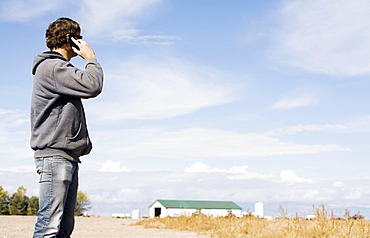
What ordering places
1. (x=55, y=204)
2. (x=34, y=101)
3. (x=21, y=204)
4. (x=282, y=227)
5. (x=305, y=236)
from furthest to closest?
(x=21, y=204), (x=282, y=227), (x=305, y=236), (x=34, y=101), (x=55, y=204)

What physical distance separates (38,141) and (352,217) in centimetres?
786

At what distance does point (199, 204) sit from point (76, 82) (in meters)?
56.4

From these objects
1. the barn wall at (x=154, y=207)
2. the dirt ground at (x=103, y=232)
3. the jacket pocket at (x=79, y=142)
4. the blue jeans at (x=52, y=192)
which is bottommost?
the dirt ground at (x=103, y=232)

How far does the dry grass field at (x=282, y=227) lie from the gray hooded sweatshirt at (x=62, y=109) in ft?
20.0

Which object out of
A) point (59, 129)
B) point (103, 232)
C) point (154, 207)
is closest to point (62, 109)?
point (59, 129)

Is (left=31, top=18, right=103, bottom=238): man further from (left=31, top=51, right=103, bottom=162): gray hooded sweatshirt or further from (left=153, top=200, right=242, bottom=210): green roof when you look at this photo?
(left=153, top=200, right=242, bottom=210): green roof

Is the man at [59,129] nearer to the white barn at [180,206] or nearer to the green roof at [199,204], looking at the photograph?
the white barn at [180,206]

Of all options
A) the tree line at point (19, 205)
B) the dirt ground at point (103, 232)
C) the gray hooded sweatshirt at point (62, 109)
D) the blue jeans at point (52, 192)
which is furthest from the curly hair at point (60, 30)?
the tree line at point (19, 205)

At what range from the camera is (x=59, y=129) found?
11.5ft

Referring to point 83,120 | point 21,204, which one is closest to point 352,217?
point 83,120

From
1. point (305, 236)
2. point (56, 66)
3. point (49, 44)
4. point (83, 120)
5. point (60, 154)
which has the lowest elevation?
point (305, 236)

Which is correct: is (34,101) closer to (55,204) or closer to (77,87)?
(77,87)

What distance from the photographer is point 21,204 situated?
46.0 m

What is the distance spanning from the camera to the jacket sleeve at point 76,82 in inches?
140
